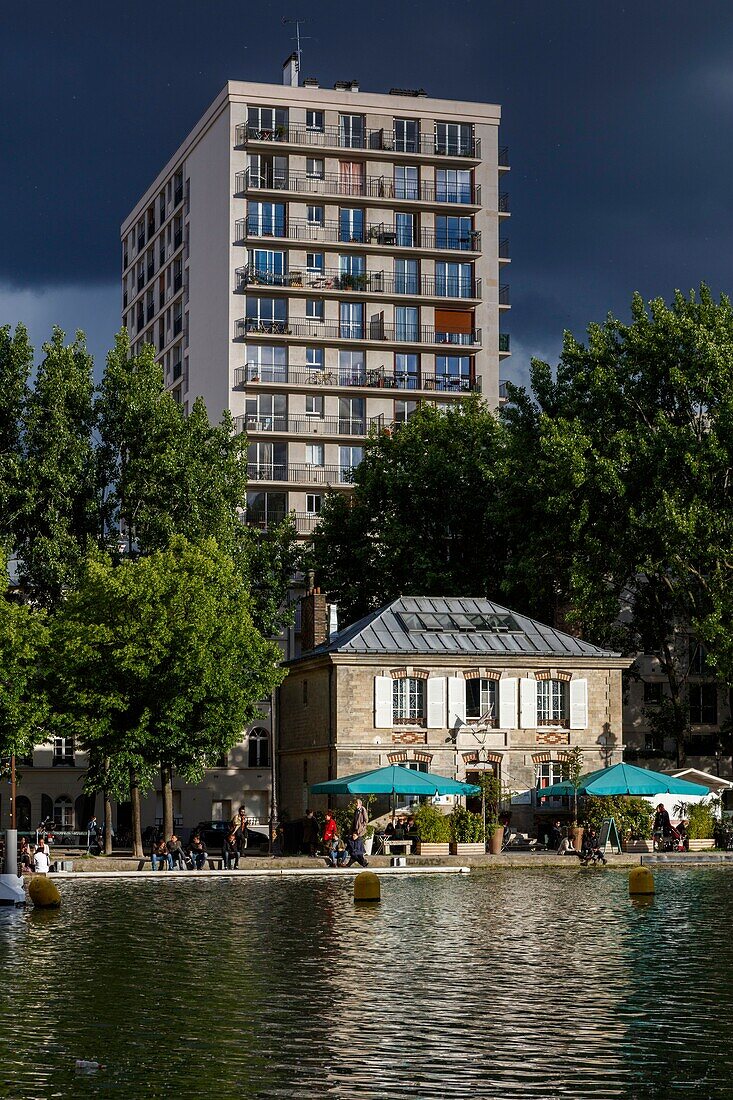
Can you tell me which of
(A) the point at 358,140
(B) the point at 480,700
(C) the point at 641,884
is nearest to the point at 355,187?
(A) the point at 358,140

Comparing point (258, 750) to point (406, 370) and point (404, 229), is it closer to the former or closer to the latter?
point (406, 370)

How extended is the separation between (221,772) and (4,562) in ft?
71.1

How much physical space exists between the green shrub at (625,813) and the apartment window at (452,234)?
144 ft

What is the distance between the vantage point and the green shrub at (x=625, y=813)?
55.5m

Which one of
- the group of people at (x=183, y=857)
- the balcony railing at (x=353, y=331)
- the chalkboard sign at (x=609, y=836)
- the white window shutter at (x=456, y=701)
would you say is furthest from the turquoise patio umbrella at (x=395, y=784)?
the balcony railing at (x=353, y=331)

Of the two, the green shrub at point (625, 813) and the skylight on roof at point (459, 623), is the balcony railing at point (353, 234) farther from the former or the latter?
the green shrub at point (625, 813)

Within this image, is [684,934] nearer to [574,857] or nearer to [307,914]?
[307,914]

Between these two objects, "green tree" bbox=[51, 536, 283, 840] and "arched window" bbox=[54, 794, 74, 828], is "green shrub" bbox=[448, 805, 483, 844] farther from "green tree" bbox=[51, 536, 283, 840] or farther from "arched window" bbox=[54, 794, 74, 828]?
"arched window" bbox=[54, 794, 74, 828]

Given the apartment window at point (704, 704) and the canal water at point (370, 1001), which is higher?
the apartment window at point (704, 704)

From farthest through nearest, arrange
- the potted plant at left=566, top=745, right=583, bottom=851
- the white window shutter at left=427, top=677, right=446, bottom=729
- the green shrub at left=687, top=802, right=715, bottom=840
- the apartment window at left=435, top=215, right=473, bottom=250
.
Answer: the apartment window at left=435, top=215, right=473, bottom=250 → the white window shutter at left=427, top=677, right=446, bottom=729 → the green shrub at left=687, top=802, right=715, bottom=840 → the potted plant at left=566, top=745, right=583, bottom=851

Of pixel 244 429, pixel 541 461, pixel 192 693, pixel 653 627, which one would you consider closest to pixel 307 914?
pixel 192 693

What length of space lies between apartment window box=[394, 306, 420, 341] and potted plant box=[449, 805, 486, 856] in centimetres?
4156

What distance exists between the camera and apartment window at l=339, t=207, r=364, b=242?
8975 cm

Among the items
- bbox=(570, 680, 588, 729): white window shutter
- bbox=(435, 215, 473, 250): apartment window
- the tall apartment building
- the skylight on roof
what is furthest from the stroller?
bbox=(435, 215, 473, 250): apartment window
